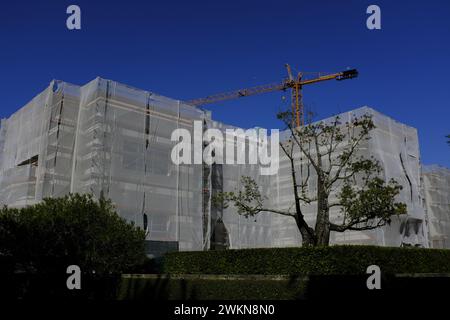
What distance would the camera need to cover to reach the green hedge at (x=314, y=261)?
13.1 meters

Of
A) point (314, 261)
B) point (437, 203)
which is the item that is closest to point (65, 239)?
point (314, 261)

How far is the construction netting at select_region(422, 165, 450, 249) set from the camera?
31547mm

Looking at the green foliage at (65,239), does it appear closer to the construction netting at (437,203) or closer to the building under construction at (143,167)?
the building under construction at (143,167)

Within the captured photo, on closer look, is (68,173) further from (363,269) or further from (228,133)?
(363,269)

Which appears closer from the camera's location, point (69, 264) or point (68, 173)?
point (69, 264)

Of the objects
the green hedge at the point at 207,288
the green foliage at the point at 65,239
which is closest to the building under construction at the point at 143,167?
the green foliage at the point at 65,239

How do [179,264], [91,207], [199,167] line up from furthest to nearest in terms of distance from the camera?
[199,167] → [179,264] → [91,207]

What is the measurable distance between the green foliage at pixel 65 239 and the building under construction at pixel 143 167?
5.36 m

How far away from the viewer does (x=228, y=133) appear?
28.9 meters

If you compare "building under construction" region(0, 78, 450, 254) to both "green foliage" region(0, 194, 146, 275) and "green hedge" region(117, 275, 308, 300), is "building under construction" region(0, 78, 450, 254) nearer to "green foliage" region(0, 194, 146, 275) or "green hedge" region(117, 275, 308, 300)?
"green foliage" region(0, 194, 146, 275)

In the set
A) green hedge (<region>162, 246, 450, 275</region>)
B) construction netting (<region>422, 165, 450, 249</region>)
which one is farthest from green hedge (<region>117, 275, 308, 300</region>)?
construction netting (<region>422, 165, 450, 249</region>)

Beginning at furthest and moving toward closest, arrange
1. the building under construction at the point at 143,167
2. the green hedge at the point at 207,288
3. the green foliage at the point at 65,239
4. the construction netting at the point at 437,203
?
the construction netting at the point at 437,203
the building under construction at the point at 143,167
the green foliage at the point at 65,239
the green hedge at the point at 207,288
